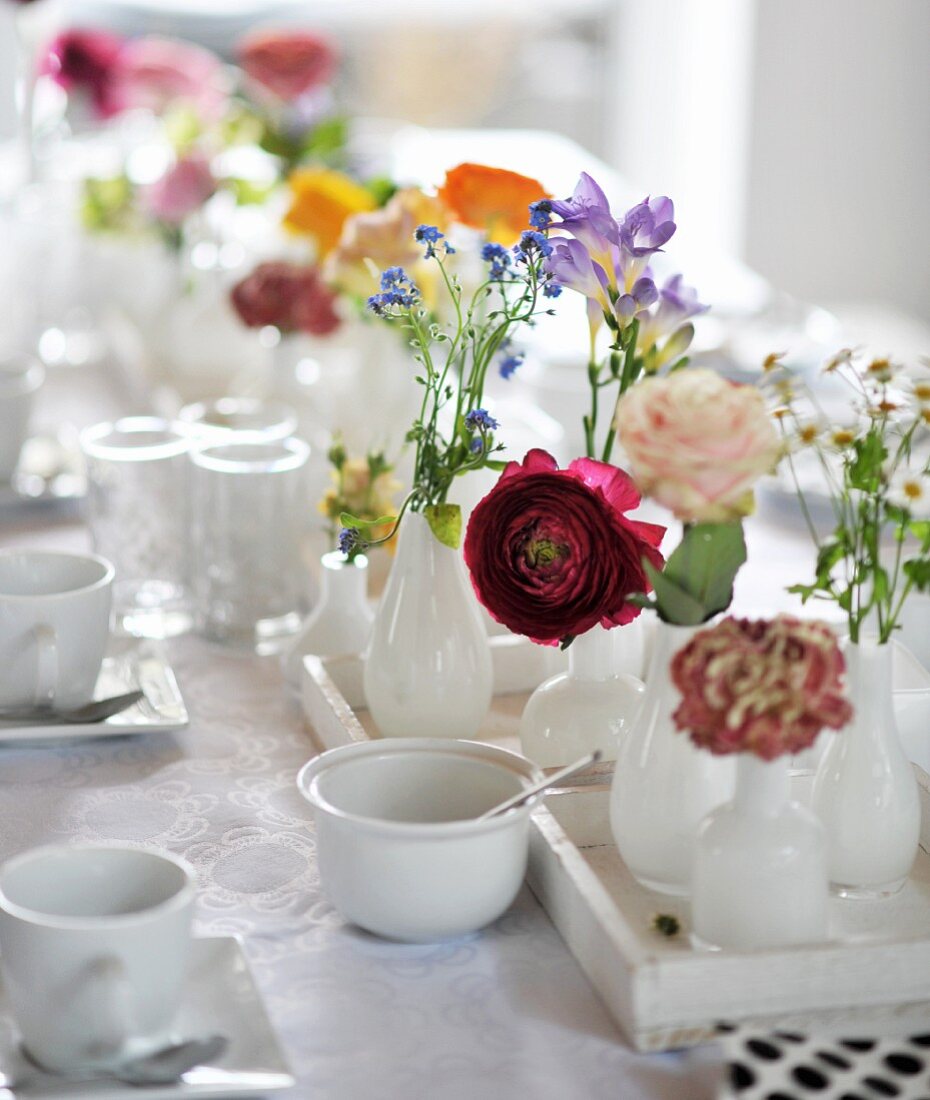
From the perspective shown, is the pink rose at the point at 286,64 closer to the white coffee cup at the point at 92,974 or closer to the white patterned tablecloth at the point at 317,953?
the white patterned tablecloth at the point at 317,953

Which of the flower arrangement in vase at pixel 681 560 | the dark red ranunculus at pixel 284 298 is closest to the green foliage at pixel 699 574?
the flower arrangement in vase at pixel 681 560

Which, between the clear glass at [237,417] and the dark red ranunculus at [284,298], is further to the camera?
the dark red ranunculus at [284,298]

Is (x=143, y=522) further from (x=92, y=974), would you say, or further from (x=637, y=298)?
(x=92, y=974)

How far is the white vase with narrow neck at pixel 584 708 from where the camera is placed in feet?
2.88

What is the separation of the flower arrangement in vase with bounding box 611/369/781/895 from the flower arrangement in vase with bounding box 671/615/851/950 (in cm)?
4

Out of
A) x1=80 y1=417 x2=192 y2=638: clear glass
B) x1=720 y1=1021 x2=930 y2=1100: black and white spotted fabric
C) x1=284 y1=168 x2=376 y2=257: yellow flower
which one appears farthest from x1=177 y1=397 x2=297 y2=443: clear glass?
x1=720 y1=1021 x2=930 y2=1100: black and white spotted fabric

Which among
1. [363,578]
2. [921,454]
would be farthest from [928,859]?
[921,454]

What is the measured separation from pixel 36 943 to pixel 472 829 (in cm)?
20

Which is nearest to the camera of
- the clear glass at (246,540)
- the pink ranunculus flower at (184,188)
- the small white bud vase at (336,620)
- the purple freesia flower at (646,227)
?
the purple freesia flower at (646,227)

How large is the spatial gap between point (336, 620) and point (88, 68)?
52.8 inches

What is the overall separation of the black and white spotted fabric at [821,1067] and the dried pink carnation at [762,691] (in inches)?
4.8

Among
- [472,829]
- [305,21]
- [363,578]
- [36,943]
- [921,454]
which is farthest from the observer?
[305,21]

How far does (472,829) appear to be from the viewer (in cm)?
73

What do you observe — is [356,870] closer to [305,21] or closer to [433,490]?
[433,490]
